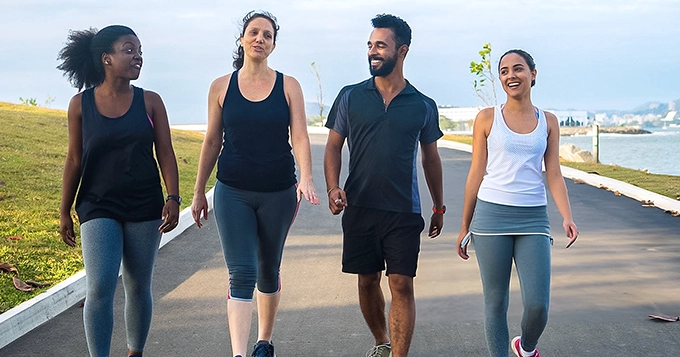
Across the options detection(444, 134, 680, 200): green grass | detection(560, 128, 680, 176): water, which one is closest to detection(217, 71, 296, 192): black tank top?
detection(444, 134, 680, 200): green grass

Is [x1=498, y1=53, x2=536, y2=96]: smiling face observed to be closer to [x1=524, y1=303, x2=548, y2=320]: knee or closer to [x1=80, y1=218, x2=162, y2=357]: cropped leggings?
[x1=524, y1=303, x2=548, y2=320]: knee

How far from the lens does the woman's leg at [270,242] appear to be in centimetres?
549

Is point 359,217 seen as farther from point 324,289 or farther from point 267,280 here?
point 324,289

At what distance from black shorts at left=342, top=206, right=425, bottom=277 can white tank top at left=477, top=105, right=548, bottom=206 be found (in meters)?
0.48

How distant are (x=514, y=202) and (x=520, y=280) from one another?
0.45m

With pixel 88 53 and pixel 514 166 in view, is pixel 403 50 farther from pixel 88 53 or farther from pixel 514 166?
pixel 88 53

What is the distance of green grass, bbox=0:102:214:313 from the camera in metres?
8.46

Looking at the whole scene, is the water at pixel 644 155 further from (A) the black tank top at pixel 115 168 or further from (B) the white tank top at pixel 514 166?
(A) the black tank top at pixel 115 168

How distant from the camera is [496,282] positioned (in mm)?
5121

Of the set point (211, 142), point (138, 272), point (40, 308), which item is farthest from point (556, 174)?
point (40, 308)

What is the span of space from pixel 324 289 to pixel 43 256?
9.91 feet

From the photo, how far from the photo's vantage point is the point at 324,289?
8148 mm

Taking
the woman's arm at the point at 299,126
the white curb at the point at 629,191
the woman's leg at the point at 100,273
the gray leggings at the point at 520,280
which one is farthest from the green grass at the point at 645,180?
the woman's leg at the point at 100,273

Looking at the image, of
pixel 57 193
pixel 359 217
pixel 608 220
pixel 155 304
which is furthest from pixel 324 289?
pixel 57 193
